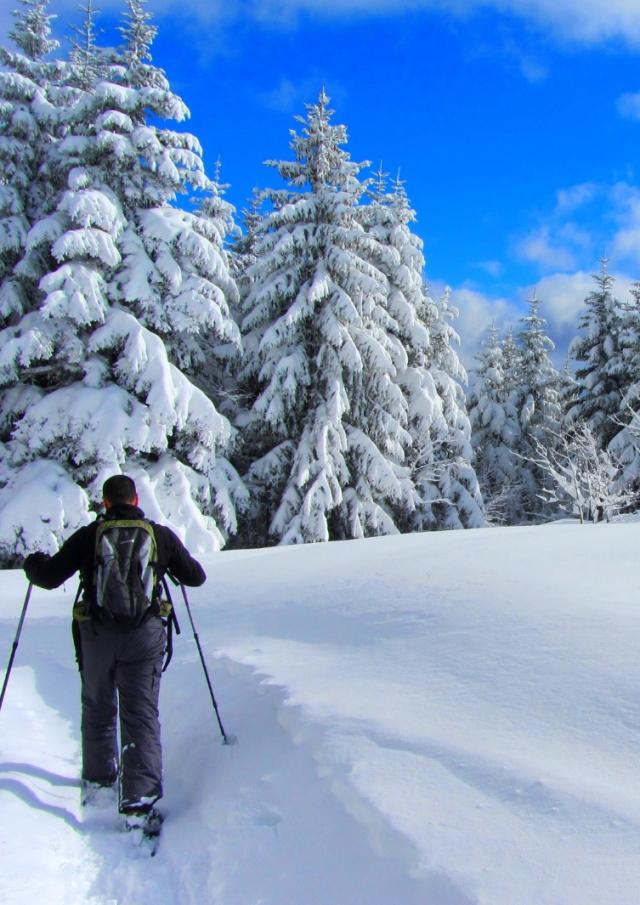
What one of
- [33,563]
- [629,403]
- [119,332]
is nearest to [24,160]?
[119,332]

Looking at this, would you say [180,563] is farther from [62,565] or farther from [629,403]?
[629,403]

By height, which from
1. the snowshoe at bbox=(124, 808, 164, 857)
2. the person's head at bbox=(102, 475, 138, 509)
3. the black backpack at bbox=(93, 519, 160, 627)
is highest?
A: the person's head at bbox=(102, 475, 138, 509)

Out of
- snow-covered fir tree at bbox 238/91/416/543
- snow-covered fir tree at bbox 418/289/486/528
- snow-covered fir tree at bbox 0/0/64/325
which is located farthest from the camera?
snow-covered fir tree at bbox 418/289/486/528

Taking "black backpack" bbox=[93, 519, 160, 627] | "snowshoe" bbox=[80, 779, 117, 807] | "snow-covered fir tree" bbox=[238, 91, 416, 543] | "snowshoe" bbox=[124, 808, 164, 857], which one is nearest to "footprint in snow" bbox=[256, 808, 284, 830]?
"snowshoe" bbox=[124, 808, 164, 857]

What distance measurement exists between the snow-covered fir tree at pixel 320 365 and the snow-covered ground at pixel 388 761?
10.4 m

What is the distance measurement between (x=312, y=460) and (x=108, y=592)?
12.4 meters

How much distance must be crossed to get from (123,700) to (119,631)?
0.41 meters

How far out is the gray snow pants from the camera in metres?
3.65

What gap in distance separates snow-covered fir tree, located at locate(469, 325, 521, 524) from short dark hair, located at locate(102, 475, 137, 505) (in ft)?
84.1

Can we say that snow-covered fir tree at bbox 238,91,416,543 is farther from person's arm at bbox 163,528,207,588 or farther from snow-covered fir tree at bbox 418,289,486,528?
person's arm at bbox 163,528,207,588

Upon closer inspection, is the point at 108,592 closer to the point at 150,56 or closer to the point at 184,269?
the point at 184,269

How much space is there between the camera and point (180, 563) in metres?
4.02

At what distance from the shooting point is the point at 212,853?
10.4ft

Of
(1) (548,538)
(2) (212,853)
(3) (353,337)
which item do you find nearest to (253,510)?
(3) (353,337)
